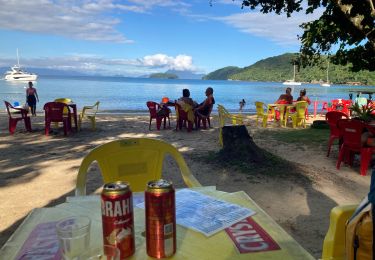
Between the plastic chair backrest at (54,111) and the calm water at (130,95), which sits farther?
the calm water at (130,95)

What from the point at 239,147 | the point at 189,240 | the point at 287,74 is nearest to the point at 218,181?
the point at 239,147

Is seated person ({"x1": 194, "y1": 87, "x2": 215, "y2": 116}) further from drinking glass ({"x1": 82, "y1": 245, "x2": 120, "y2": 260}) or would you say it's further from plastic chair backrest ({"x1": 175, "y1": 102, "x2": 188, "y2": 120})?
drinking glass ({"x1": 82, "y1": 245, "x2": 120, "y2": 260})

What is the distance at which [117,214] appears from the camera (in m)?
1.07

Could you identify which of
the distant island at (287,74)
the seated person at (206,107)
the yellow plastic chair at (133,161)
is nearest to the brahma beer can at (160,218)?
the yellow plastic chair at (133,161)

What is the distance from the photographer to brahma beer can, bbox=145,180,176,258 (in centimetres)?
107

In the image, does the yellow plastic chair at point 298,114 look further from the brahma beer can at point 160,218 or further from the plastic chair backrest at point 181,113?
the brahma beer can at point 160,218

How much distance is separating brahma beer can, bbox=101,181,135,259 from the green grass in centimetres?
764

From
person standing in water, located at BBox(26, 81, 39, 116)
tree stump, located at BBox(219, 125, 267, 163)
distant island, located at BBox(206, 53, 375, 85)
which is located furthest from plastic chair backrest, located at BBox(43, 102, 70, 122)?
distant island, located at BBox(206, 53, 375, 85)

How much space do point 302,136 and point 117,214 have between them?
8.65m

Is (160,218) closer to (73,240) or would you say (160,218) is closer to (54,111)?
(73,240)

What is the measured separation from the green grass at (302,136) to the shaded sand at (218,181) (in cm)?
48

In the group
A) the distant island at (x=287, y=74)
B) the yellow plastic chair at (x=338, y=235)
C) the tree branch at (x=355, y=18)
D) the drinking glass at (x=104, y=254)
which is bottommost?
the yellow plastic chair at (x=338, y=235)

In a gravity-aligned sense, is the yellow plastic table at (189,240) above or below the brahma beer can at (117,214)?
below

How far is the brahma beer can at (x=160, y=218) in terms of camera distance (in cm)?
107
